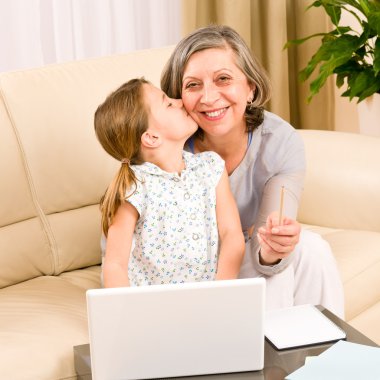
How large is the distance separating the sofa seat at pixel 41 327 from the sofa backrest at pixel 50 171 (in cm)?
9

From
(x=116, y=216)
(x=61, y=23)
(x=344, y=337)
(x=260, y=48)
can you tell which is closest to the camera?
(x=344, y=337)

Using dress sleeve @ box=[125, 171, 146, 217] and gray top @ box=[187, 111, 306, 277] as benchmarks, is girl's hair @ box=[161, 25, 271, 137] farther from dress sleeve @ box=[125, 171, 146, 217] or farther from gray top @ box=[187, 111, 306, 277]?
dress sleeve @ box=[125, 171, 146, 217]

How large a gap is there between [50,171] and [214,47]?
0.55m

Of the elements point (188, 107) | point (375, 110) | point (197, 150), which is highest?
point (188, 107)

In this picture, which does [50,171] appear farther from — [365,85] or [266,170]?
[365,85]

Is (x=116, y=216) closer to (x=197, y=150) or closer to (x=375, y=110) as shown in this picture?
(x=197, y=150)

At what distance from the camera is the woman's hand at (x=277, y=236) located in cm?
160

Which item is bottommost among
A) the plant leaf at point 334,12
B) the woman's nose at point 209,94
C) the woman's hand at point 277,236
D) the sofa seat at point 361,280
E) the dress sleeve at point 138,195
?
the sofa seat at point 361,280

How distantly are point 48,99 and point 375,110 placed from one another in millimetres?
1977

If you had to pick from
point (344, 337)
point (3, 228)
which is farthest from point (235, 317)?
point (3, 228)

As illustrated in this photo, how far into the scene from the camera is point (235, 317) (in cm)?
138

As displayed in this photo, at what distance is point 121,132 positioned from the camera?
5.85 ft

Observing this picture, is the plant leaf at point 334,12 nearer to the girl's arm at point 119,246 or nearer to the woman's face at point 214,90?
the woman's face at point 214,90

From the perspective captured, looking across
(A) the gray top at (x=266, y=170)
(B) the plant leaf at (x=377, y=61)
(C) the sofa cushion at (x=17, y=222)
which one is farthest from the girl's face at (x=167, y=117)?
(B) the plant leaf at (x=377, y=61)
